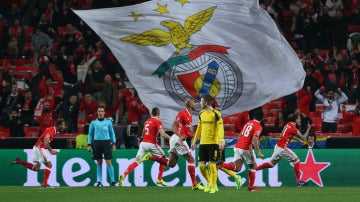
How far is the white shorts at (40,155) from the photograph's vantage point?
28692 mm

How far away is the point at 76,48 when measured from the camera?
118 ft

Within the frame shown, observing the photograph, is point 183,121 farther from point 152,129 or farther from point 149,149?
point 149,149

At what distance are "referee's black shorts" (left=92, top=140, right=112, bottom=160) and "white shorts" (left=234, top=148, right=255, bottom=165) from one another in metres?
3.77

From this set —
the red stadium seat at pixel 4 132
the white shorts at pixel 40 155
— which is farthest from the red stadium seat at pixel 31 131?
the white shorts at pixel 40 155

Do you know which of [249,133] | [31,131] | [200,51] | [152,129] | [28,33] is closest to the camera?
[249,133]

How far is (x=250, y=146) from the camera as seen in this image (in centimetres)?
2644

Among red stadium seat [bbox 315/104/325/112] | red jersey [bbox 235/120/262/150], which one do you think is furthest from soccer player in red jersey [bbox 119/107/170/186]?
red stadium seat [bbox 315/104/325/112]

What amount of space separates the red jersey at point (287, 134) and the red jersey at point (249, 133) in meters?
2.08

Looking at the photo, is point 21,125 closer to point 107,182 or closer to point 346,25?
point 107,182

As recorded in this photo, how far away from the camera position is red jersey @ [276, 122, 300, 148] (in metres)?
28.2

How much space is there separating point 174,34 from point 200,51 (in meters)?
0.83

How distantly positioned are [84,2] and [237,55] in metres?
10.5

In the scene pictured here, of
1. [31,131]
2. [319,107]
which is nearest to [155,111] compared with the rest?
[31,131]

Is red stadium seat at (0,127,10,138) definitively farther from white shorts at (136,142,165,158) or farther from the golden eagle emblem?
white shorts at (136,142,165,158)
